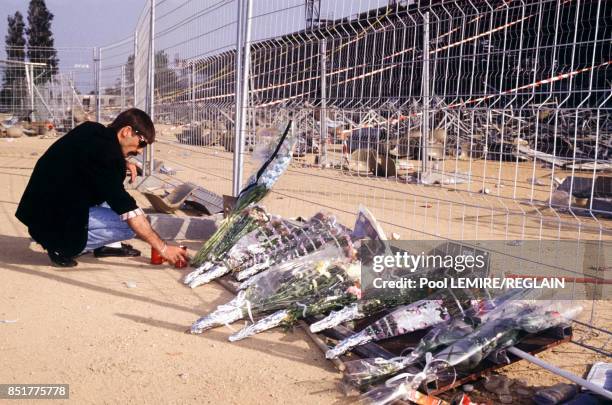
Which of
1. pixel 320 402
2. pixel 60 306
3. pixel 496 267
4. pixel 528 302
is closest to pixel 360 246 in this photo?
pixel 496 267

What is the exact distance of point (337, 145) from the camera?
6258 millimetres

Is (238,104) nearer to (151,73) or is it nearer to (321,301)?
(321,301)

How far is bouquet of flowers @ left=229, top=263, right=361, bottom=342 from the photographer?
160 inches

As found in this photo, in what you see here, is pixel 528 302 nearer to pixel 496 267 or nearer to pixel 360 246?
pixel 496 267

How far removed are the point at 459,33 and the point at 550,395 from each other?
8.57 feet

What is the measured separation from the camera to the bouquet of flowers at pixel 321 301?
4.05 meters

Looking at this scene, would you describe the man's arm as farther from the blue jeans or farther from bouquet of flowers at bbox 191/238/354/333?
the blue jeans

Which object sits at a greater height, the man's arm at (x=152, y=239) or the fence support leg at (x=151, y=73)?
the fence support leg at (x=151, y=73)

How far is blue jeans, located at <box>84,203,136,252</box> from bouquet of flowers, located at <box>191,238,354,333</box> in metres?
1.72

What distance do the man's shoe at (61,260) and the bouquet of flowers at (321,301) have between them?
2157 mm

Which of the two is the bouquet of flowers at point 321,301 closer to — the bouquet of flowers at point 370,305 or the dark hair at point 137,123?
the bouquet of flowers at point 370,305

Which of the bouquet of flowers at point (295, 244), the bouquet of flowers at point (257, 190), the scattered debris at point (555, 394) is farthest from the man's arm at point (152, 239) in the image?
the scattered debris at point (555, 394)

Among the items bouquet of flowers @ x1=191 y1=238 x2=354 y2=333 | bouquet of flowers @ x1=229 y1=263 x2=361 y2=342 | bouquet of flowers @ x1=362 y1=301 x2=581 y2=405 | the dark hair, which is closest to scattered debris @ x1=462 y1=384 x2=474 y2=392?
bouquet of flowers @ x1=362 y1=301 x2=581 y2=405

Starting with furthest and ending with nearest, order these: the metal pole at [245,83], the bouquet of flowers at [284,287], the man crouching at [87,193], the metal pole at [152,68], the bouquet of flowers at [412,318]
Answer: the metal pole at [152,68] < the metal pole at [245,83] < the man crouching at [87,193] < the bouquet of flowers at [284,287] < the bouquet of flowers at [412,318]
